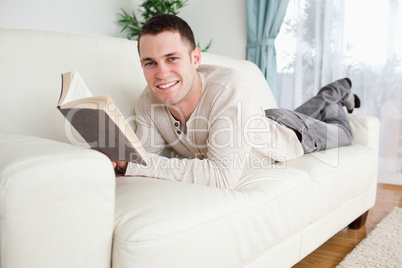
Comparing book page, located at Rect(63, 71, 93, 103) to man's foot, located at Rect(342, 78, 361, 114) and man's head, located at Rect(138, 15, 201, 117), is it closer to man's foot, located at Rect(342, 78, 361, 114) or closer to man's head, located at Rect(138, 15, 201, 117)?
man's head, located at Rect(138, 15, 201, 117)

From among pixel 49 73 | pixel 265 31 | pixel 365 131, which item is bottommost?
pixel 365 131

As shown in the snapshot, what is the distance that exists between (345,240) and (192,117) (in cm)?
109

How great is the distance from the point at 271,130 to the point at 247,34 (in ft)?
7.34

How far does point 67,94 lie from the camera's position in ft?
3.14

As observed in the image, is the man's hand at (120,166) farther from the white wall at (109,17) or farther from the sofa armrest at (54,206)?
the white wall at (109,17)

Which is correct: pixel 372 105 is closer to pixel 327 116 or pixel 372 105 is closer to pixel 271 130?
pixel 327 116

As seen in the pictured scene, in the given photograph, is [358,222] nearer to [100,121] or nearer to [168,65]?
[168,65]

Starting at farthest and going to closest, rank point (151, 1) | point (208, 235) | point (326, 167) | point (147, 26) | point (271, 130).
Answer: point (151, 1), point (271, 130), point (326, 167), point (147, 26), point (208, 235)

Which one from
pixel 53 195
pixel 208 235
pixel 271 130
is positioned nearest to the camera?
pixel 53 195

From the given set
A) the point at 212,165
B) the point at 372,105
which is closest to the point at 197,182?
the point at 212,165

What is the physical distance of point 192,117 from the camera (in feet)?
4.43

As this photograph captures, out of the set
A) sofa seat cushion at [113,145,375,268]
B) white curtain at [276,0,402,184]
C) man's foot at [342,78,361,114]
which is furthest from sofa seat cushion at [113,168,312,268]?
white curtain at [276,0,402,184]

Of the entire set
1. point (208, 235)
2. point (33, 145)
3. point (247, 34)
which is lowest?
point (208, 235)

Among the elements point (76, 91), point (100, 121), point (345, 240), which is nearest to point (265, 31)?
point (345, 240)
